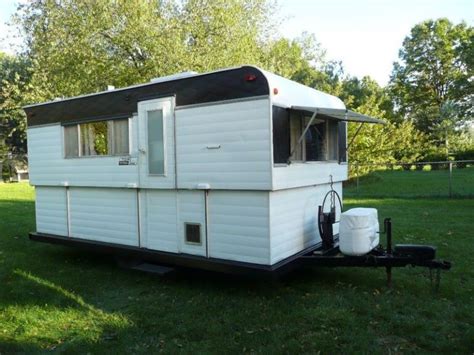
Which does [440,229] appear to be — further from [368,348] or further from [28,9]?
[28,9]

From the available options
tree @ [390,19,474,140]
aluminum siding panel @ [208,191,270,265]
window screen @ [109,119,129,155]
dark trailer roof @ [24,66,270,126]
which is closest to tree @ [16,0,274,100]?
dark trailer roof @ [24,66,270,126]

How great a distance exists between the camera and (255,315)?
4.59 metres

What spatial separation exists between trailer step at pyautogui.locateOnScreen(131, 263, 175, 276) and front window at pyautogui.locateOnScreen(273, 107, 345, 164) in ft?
6.93

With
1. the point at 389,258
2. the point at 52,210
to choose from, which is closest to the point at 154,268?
the point at 52,210

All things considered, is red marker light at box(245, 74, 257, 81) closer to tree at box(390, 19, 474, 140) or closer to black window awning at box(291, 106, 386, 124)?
black window awning at box(291, 106, 386, 124)

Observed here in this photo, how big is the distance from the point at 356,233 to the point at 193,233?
1966 mm

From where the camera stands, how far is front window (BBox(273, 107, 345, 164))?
4828 millimetres

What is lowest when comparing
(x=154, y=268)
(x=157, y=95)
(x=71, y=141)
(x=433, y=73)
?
(x=154, y=268)

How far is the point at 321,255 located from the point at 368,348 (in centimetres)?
151

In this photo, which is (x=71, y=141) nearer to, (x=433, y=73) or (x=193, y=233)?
(x=193, y=233)

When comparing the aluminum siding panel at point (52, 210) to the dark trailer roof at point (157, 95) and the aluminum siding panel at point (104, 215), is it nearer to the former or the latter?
the aluminum siding panel at point (104, 215)

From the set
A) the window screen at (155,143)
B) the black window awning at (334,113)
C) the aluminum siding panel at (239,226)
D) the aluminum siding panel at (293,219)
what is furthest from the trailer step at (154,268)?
the black window awning at (334,113)

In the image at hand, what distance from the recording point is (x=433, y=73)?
45.2 metres

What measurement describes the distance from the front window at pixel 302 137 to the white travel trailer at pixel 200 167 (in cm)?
2
